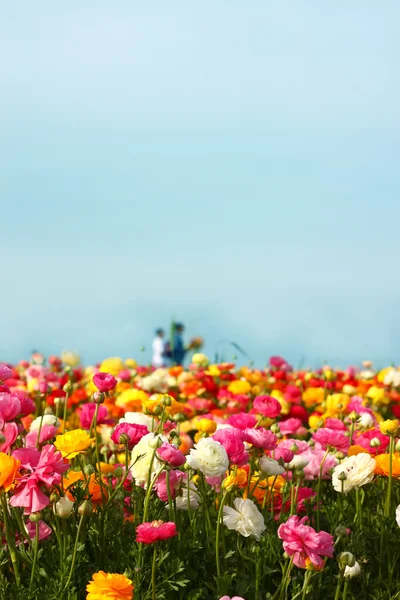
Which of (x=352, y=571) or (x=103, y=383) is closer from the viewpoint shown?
(x=352, y=571)

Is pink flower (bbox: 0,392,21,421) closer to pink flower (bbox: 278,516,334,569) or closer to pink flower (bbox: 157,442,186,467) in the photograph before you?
pink flower (bbox: 157,442,186,467)

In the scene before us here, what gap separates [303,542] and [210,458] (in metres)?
0.37

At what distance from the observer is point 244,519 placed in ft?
7.73

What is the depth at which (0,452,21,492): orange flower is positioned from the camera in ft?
6.64

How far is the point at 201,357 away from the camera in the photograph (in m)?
6.33

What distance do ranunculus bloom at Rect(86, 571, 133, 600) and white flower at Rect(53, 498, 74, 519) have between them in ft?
1.16

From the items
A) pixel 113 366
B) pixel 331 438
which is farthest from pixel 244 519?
pixel 113 366

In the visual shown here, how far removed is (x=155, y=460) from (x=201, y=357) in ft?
12.8

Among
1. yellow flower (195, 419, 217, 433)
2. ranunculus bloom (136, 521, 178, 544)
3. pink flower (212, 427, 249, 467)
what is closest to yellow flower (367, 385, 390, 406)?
yellow flower (195, 419, 217, 433)

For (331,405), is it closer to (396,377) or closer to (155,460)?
(396,377)

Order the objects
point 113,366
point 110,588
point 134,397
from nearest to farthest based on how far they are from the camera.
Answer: point 110,588 → point 134,397 → point 113,366

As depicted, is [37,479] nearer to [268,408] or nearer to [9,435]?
[9,435]

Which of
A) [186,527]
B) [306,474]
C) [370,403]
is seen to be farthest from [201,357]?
[186,527]

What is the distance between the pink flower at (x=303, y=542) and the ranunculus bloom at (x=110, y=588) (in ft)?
1.32
